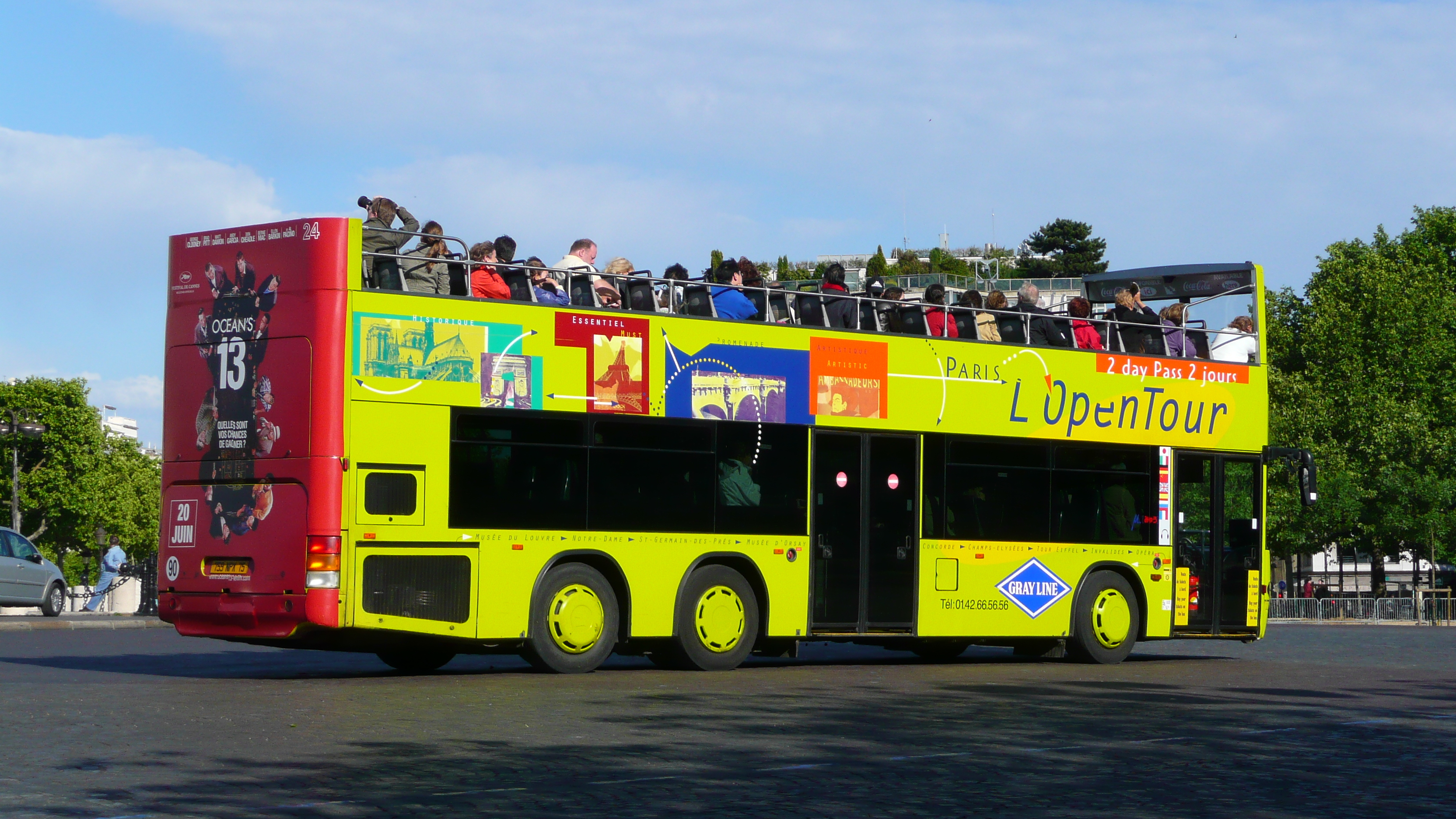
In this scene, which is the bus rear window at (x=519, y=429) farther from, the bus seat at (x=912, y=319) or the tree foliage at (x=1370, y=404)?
the tree foliage at (x=1370, y=404)

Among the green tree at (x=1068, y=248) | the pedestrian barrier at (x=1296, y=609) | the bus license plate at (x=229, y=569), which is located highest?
the green tree at (x=1068, y=248)

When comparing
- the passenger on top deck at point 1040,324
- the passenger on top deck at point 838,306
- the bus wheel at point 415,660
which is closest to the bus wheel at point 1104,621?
the passenger on top deck at point 1040,324

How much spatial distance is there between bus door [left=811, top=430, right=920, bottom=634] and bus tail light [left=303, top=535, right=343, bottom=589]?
5.27 meters

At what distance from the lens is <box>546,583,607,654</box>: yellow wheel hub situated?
16219 mm

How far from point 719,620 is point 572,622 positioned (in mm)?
1724

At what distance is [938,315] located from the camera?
19422 millimetres

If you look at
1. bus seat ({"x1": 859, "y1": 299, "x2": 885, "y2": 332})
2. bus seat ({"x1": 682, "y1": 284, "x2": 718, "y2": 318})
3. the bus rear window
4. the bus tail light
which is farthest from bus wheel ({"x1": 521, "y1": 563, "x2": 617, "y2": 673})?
bus seat ({"x1": 859, "y1": 299, "x2": 885, "y2": 332})

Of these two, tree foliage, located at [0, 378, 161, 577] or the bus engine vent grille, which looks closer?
the bus engine vent grille

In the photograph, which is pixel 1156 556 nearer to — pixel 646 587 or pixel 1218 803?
pixel 646 587

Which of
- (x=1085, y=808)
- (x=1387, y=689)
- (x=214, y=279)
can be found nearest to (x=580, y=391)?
(x=214, y=279)

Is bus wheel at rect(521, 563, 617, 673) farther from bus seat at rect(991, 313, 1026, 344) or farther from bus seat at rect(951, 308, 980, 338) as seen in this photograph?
bus seat at rect(991, 313, 1026, 344)

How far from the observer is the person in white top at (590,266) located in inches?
662

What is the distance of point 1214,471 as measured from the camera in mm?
21578

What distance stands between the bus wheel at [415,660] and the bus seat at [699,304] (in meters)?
4.11
